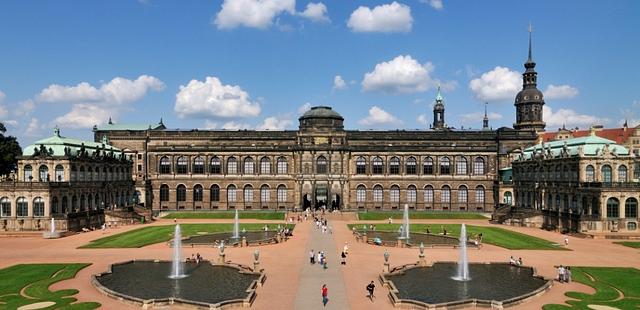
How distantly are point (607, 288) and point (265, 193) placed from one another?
73.2m

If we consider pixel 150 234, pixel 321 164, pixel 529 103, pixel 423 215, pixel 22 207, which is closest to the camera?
pixel 150 234

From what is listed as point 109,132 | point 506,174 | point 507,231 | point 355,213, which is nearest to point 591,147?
point 507,231

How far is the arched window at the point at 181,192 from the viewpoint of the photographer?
10250 cm

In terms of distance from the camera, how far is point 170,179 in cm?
10238

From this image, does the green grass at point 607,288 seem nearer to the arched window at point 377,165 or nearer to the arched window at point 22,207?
the arched window at point 377,165

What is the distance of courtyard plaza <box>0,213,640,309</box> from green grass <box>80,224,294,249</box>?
87.9 inches

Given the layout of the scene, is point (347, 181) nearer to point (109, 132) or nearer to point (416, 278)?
point (109, 132)

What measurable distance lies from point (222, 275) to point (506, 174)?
249 ft

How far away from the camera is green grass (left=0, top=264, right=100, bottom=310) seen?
3228 centimetres

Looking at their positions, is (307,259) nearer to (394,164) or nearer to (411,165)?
(394,164)

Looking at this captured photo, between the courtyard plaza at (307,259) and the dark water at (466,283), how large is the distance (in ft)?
5.50

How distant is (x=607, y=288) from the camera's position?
122 feet

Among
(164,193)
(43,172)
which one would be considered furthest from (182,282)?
(164,193)

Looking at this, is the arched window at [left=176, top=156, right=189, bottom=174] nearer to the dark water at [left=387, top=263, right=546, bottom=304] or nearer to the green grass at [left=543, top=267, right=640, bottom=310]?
the dark water at [left=387, top=263, right=546, bottom=304]
